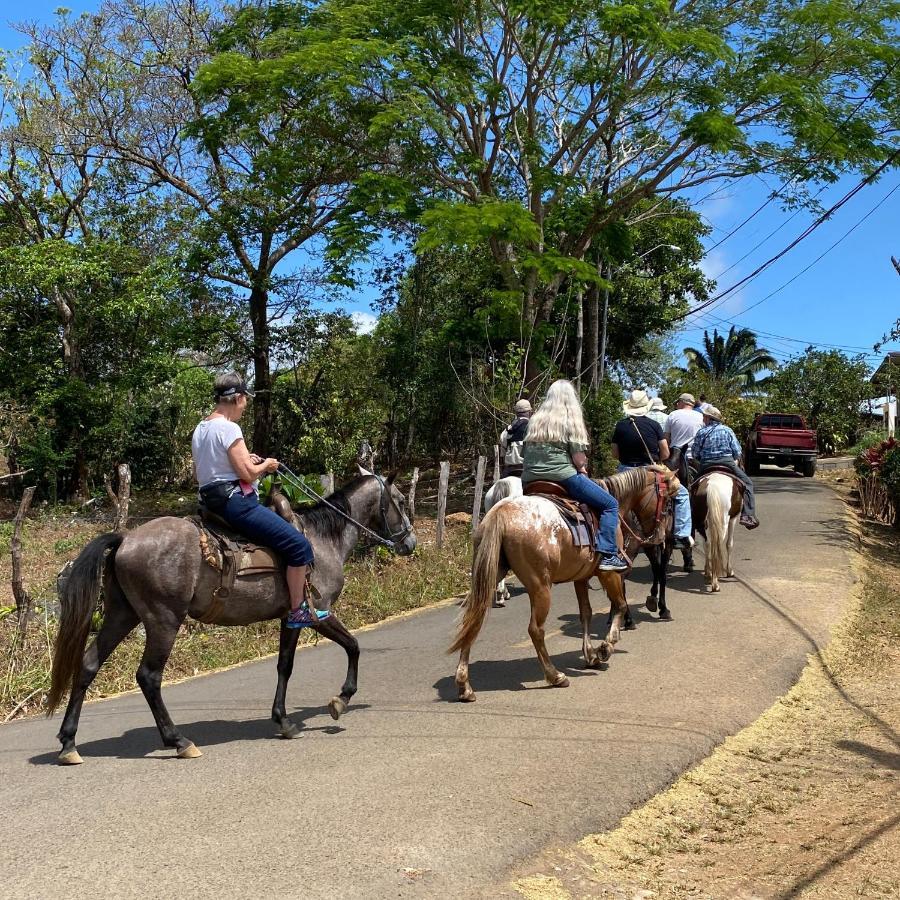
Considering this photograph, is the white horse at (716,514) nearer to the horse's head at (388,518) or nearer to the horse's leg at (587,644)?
the horse's leg at (587,644)

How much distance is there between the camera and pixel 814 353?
45625 mm

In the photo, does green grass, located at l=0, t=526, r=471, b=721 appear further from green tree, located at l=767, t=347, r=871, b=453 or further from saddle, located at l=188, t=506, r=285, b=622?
green tree, located at l=767, t=347, r=871, b=453

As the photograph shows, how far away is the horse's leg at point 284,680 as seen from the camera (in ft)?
21.1

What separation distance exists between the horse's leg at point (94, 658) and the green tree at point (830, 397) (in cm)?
4019

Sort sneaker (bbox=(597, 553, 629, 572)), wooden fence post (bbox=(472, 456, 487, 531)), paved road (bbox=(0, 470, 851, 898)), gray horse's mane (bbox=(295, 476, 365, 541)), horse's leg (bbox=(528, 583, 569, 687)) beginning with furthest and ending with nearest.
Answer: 1. wooden fence post (bbox=(472, 456, 487, 531))
2. sneaker (bbox=(597, 553, 629, 572))
3. horse's leg (bbox=(528, 583, 569, 687))
4. gray horse's mane (bbox=(295, 476, 365, 541))
5. paved road (bbox=(0, 470, 851, 898))

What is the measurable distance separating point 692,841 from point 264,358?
70.4 ft

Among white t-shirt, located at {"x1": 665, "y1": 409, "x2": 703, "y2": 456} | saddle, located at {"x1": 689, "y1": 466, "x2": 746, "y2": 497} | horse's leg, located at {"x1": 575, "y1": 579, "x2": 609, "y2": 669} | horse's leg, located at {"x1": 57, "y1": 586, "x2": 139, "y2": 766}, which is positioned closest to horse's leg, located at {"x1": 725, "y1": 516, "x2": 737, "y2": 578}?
saddle, located at {"x1": 689, "y1": 466, "x2": 746, "y2": 497}

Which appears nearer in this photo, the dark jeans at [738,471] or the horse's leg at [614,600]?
the horse's leg at [614,600]

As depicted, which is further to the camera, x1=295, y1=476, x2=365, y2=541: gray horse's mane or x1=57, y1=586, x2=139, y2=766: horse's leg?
x1=295, y1=476, x2=365, y2=541: gray horse's mane

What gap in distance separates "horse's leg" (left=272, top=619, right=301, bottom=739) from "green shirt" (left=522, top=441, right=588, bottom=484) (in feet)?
8.09

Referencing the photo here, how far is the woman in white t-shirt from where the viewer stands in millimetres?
6172

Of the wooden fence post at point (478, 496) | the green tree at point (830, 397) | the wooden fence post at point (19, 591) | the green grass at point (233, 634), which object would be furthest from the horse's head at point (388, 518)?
the green tree at point (830, 397)

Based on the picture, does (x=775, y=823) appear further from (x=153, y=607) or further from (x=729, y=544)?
(x=729, y=544)

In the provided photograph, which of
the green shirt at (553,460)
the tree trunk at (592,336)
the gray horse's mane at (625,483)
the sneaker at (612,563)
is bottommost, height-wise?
the sneaker at (612,563)
